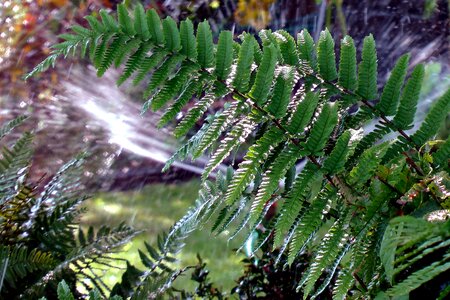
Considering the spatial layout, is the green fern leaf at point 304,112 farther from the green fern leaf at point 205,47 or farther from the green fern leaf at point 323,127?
the green fern leaf at point 205,47

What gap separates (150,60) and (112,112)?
3.63 m

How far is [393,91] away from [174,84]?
0.38 m

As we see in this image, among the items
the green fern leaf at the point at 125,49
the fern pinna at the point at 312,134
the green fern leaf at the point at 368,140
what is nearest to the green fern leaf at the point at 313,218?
the fern pinna at the point at 312,134

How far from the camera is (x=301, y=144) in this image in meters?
0.97

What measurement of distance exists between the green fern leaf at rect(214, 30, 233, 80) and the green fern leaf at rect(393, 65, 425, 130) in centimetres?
30

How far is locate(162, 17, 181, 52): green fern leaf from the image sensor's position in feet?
3.59

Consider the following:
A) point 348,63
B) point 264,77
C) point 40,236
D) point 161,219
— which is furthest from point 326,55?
point 161,219

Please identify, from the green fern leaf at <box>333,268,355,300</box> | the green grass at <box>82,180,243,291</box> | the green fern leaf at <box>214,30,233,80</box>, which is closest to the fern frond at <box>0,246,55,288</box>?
the green fern leaf at <box>214,30,233,80</box>

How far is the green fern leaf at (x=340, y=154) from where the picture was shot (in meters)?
A: 0.93

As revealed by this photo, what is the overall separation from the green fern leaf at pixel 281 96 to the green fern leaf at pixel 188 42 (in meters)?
0.18

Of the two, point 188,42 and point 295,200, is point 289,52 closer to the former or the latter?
point 188,42

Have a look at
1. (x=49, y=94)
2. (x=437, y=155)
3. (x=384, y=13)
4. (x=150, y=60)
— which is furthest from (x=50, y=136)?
(x=437, y=155)

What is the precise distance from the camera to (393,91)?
1055 mm

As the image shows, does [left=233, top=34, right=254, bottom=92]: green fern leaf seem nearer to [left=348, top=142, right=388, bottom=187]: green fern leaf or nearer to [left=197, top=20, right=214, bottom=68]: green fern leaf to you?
[left=197, top=20, right=214, bottom=68]: green fern leaf
